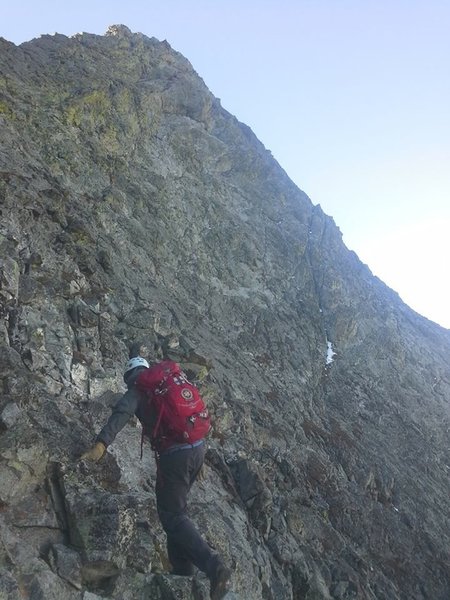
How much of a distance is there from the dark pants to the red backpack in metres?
0.24

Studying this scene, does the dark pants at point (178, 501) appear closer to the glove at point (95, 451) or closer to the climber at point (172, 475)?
the climber at point (172, 475)

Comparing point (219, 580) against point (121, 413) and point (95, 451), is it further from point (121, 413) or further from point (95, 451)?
point (121, 413)

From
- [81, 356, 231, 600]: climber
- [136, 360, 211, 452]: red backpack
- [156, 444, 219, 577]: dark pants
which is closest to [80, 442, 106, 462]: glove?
[81, 356, 231, 600]: climber

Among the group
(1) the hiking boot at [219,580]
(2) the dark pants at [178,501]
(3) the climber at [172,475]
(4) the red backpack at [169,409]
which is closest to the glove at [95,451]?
(3) the climber at [172,475]

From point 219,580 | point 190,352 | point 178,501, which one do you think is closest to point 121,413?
point 178,501

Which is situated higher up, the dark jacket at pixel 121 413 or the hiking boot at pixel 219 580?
the dark jacket at pixel 121 413

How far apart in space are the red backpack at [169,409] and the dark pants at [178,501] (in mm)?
243

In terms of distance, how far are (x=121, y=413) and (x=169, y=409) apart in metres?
0.80

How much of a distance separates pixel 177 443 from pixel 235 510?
503 cm

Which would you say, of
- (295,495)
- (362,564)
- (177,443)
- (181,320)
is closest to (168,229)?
(181,320)

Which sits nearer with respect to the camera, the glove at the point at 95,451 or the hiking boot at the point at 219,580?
the hiking boot at the point at 219,580

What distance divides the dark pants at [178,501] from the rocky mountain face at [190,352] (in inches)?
11.9

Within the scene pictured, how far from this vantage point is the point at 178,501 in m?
7.60

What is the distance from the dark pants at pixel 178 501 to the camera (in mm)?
7352
